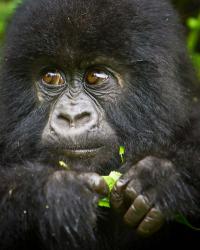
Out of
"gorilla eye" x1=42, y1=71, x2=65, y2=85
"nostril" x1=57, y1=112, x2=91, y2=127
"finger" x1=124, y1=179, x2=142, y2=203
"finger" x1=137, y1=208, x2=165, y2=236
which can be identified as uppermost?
"gorilla eye" x1=42, y1=71, x2=65, y2=85

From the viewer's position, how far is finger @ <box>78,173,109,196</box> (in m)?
3.64

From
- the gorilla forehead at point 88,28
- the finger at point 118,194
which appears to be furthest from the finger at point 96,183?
the gorilla forehead at point 88,28

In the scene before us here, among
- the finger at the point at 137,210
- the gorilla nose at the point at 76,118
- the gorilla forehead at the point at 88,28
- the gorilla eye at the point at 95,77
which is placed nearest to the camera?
the finger at the point at 137,210

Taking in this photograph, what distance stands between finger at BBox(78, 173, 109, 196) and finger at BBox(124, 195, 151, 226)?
0.19m

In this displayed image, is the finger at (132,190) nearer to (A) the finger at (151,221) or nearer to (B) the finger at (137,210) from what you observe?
(B) the finger at (137,210)

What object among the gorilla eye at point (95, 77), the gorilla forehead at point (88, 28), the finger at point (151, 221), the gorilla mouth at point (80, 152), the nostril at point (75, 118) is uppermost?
the gorilla forehead at point (88, 28)

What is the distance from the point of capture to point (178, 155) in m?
4.06

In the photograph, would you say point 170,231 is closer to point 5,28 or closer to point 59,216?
point 59,216

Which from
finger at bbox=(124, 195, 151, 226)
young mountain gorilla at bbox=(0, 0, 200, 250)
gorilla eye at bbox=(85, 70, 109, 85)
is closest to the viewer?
finger at bbox=(124, 195, 151, 226)

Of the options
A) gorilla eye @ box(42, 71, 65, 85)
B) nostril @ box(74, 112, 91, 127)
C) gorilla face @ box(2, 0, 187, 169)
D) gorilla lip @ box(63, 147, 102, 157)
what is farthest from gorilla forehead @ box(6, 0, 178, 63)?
gorilla lip @ box(63, 147, 102, 157)

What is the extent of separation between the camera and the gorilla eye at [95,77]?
4.64 m

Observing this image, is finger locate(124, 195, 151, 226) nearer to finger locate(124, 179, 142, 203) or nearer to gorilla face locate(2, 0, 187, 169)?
finger locate(124, 179, 142, 203)

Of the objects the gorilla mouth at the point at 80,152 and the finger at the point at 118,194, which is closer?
the finger at the point at 118,194

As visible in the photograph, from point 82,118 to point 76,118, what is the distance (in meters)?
0.06
